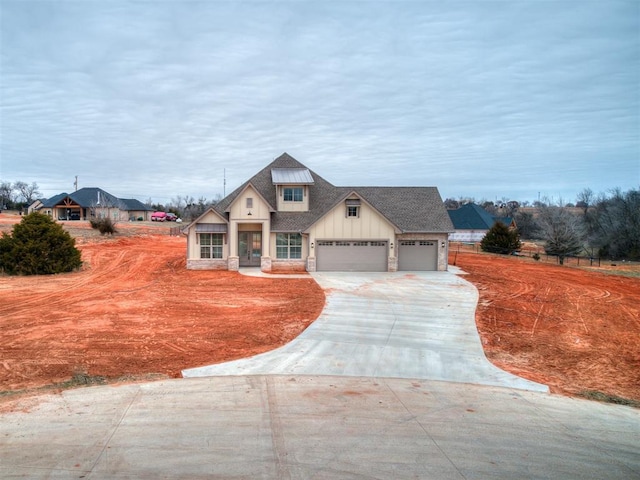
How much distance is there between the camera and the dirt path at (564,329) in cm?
1177

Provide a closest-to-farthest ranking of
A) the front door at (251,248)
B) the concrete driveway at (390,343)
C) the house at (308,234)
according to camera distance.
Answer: the concrete driveway at (390,343)
the house at (308,234)
the front door at (251,248)

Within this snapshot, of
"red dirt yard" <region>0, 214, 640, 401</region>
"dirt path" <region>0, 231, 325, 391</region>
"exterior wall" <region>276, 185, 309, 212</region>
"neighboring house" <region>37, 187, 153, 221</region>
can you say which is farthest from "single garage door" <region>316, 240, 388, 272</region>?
"neighboring house" <region>37, 187, 153, 221</region>

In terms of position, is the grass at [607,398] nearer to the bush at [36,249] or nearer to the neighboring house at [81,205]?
the bush at [36,249]

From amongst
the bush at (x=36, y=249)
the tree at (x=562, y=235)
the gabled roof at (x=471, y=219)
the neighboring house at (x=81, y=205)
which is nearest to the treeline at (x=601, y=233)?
the tree at (x=562, y=235)

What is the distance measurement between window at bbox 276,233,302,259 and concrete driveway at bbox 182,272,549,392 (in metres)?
7.08

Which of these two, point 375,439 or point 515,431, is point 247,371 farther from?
point 515,431

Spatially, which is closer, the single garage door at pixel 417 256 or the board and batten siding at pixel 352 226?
the board and batten siding at pixel 352 226

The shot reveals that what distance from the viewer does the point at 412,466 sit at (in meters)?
6.56

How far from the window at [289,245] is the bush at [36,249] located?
1322cm

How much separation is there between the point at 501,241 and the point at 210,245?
95.4 ft

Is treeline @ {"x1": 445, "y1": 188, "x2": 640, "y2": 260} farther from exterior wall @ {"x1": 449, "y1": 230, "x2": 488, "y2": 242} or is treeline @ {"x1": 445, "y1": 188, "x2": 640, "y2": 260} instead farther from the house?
the house

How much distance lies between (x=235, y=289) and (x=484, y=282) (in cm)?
1393

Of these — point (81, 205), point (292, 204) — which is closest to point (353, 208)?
point (292, 204)

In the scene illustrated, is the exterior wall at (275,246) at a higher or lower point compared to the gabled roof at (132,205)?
lower
